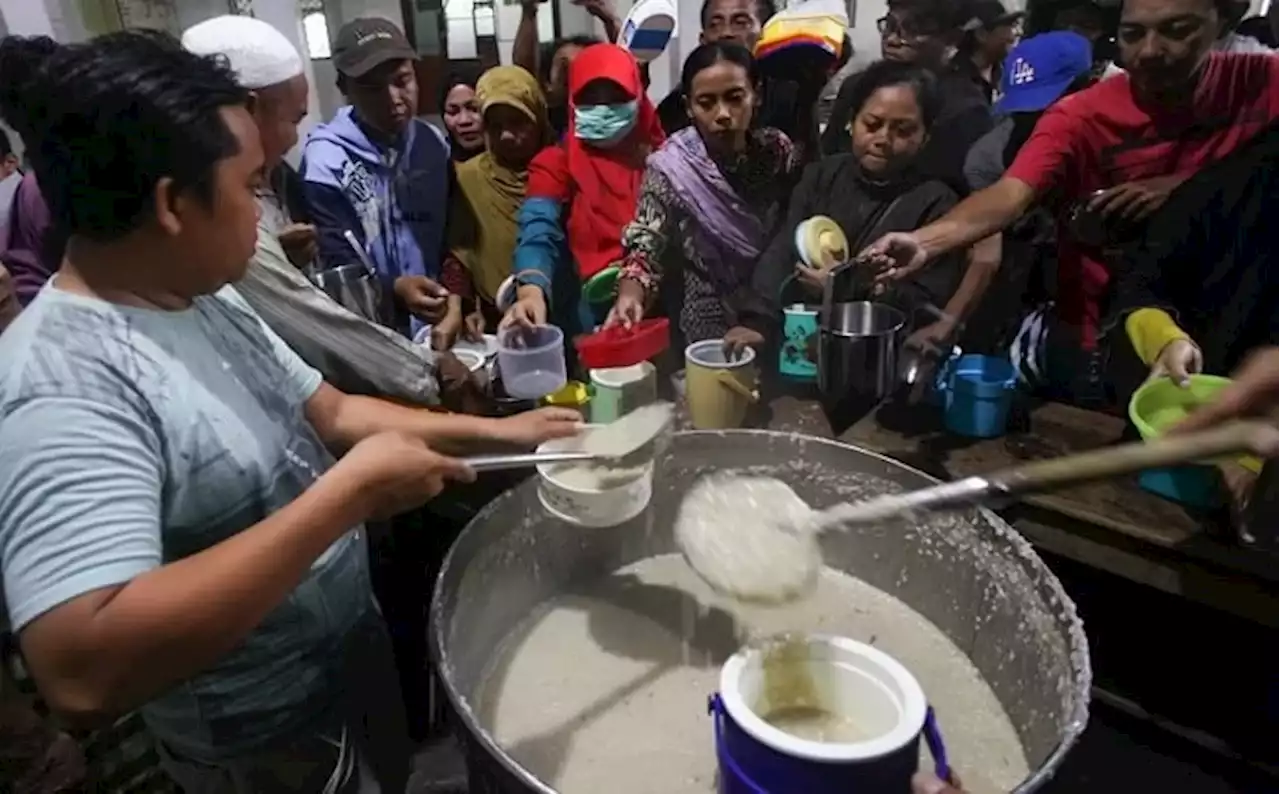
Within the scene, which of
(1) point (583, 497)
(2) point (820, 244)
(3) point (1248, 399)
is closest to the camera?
→ (3) point (1248, 399)

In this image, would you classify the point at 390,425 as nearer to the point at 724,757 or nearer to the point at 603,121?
the point at 724,757

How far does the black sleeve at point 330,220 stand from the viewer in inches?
92.0

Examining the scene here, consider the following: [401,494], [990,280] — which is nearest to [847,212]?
[990,280]

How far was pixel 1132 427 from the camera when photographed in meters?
1.76

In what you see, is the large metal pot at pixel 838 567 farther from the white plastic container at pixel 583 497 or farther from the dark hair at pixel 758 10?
the dark hair at pixel 758 10

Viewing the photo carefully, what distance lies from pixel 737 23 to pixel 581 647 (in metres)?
2.41

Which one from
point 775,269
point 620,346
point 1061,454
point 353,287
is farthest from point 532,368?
point 1061,454

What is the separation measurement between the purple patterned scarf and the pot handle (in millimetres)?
606

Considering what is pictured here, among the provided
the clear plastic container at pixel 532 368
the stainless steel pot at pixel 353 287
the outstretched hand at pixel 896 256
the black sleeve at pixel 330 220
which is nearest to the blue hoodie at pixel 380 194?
the black sleeve at pixel 330 220

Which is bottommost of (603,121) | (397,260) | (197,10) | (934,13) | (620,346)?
(620,346)

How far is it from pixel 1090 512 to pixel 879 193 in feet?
3.20

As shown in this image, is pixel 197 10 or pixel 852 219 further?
pixel 197 10

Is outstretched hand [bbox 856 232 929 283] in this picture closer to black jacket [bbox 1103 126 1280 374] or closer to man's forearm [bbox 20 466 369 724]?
black jacket [bbox 1103 126 1280 374]

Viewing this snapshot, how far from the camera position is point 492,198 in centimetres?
269
